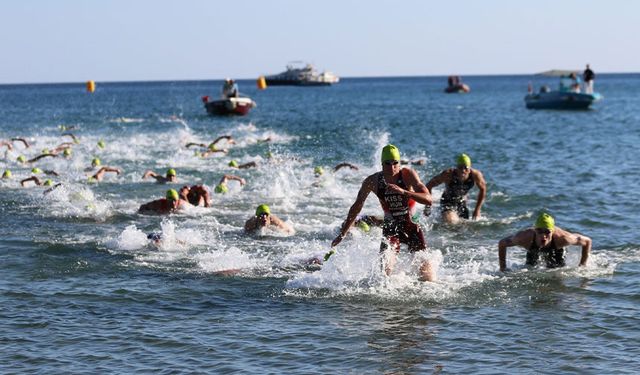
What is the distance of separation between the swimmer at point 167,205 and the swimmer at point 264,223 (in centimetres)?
278

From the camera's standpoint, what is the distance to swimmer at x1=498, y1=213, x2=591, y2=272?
12.9m

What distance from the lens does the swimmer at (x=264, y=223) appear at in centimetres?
1681

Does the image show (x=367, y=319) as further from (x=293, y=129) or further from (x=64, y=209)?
(x=293, y=129)

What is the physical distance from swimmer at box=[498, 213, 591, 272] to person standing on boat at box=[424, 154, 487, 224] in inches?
138

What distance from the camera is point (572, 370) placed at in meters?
9.23

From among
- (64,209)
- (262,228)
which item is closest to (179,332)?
(262,228)

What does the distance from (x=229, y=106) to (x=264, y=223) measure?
143ft

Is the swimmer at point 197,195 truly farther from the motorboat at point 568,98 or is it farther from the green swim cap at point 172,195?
the motorboat at point 568,98

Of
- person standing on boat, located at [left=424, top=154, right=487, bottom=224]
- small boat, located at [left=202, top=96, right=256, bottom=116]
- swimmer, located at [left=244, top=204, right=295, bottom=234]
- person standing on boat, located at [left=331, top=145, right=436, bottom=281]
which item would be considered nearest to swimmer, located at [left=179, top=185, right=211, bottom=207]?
swimmer, located at [left=244, top=204, right=295, bottom=234]

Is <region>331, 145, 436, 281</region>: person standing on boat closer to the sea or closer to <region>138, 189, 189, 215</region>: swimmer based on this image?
the sea

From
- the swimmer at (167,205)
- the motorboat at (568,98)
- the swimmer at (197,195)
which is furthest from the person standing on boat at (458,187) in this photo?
the motorboat at (568,98)

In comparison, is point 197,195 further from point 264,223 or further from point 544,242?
point 544,242

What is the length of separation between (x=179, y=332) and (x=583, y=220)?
1139 centimetres

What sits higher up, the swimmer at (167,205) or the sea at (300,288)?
the swimmer at (167,205)
